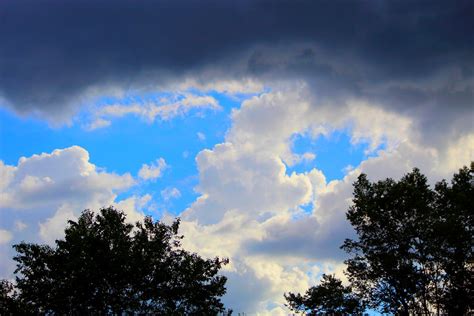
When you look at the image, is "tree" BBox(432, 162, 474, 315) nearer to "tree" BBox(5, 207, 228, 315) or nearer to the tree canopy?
the tree canopy

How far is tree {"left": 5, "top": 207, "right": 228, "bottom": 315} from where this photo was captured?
4269 centimetres

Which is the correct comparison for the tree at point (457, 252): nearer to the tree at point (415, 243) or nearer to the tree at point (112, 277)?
the tree at point (415, 243)

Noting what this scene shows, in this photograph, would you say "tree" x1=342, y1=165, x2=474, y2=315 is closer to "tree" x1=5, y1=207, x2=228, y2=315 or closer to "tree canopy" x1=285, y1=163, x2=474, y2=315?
"tree canopy" x1=285, y1=163, x2=474, y2=315

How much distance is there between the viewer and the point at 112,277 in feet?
141

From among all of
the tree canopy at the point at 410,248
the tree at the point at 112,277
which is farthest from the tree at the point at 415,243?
the tree at the point at 112,277

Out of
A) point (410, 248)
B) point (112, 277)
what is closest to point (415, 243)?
point (410, 248)

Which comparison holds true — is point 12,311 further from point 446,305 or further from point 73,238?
point 446,305

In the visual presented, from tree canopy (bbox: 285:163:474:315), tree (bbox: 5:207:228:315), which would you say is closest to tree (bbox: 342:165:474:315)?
tree canopy (bbox: 285:163:474:315)

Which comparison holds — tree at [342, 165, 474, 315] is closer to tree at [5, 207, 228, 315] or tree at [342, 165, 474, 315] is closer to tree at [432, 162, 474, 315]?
tree at [432, 162, 474, 315]

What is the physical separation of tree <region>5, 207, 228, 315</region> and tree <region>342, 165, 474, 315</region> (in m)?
13.5

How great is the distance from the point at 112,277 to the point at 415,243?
25.0 m

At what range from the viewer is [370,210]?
40938mm

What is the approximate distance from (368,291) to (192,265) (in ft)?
Result: 49.3

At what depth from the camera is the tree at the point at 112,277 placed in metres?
42.7
